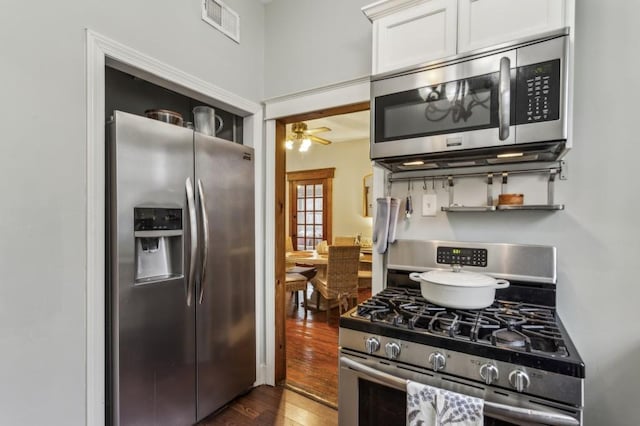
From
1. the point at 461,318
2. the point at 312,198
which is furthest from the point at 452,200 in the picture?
the point at 312,198

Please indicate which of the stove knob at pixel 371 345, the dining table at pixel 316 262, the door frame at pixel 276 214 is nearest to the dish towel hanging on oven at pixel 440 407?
the stove knob at pixel 371 345

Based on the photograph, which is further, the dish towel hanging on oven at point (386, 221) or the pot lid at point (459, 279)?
the dish towel hanging on oven at point (386, 221)

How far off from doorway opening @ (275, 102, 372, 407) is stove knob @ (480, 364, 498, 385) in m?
1.45

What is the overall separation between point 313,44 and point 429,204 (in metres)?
1.40

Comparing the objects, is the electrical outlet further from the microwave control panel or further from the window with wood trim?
the window with wood trim

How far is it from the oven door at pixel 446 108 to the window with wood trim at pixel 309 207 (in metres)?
4.55

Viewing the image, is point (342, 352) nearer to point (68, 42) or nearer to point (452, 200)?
point (452, 200)

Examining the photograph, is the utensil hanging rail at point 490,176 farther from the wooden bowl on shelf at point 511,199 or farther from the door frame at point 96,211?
the door frame at point 96,211

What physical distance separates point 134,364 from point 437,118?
1.87 metres

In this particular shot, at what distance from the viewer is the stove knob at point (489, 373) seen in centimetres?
101

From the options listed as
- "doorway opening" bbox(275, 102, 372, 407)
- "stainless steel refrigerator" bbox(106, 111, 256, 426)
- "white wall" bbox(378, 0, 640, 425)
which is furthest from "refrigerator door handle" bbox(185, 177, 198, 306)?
"white wall" bbox(378, 0, 640, 425)

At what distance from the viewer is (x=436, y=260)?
1.71 metres

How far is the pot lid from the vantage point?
130cm

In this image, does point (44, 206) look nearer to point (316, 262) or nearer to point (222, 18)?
point (222, 18)
